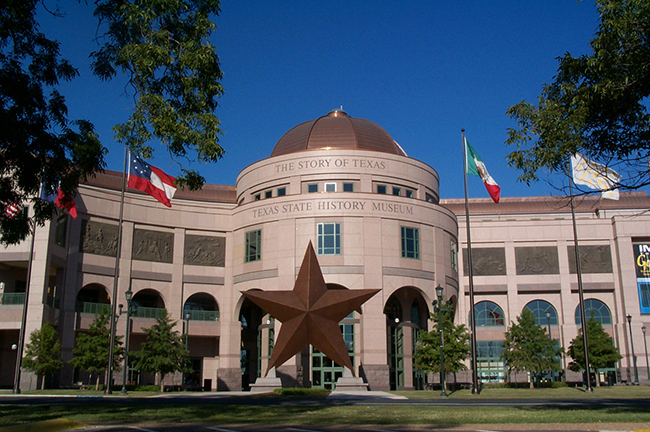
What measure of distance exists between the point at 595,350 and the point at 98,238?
42.6 meters

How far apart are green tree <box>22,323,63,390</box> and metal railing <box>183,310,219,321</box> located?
44.2ft

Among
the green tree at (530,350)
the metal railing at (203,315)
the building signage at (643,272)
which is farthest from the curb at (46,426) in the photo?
the building signage at (643,272)

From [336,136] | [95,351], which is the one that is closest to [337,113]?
[336,136]

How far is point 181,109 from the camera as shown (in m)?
19.8

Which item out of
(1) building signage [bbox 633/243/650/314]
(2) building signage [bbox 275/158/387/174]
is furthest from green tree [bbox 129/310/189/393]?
(1) building signage [bbox 633/243/650/314]

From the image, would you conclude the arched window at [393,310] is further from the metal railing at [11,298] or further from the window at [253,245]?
the metal railing at [11,298]

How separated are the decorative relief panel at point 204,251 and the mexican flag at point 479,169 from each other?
2427cm

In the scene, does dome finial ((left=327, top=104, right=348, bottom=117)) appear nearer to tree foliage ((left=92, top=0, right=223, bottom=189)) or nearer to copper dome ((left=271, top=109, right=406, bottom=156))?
copper dome ((left=271, top=109, right=406, bottom=156))

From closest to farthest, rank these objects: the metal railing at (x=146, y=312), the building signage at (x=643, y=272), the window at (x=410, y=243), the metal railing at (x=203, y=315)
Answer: the window at (x=410, y=243) < the metal railing at (x=146, y=312) < the metal railing at (x=203, y=315) < the building signage at (x=643, y=272)

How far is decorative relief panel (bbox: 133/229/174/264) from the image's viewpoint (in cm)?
5394

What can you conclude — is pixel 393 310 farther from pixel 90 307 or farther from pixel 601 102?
pixel 601 102

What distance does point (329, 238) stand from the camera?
4925cm

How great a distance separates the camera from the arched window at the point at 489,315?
62.8m

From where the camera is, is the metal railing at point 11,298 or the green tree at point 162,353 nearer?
the metal railing at point 11,298
